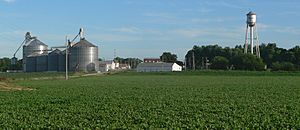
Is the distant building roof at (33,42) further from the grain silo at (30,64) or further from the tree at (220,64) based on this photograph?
the tree at (220,64)

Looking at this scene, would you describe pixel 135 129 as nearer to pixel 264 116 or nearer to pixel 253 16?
pixel 264 116

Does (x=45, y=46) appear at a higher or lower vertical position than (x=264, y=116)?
higher

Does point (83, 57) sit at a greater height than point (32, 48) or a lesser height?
lesser

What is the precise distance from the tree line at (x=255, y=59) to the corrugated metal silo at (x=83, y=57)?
4213cm

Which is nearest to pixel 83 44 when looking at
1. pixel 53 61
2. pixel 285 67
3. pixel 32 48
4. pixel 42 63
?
pixel 53 61

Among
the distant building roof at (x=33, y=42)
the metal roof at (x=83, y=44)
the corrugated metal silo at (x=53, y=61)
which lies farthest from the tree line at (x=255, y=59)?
the distant building roof at (x=33, y=42)

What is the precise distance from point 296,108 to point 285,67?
364ft

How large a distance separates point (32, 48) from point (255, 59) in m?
76.4

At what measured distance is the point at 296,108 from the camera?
20344mm

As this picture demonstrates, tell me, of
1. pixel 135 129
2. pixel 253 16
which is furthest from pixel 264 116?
pixel 253 16

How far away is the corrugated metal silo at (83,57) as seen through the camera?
138000 mm

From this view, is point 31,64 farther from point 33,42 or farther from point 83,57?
point 83,57

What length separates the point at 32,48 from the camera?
155 metres

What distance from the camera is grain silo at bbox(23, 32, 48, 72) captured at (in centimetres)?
15350
